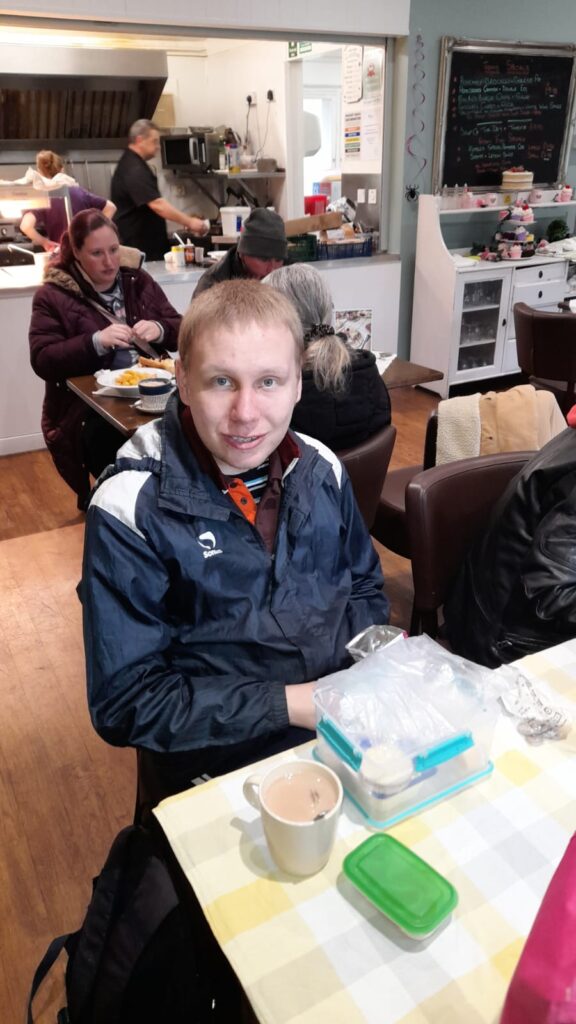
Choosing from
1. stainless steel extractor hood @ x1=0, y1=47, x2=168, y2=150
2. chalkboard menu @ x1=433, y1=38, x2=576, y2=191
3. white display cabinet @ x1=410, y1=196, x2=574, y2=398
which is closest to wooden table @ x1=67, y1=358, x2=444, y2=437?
white display cabinet @ x1=410, y1=196, x2=574, y2=398

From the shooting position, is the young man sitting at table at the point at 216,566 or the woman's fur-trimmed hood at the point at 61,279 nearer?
the young man sitting at table at the point at 216,566

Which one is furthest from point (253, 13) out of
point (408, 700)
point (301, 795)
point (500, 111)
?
point (301, 795)

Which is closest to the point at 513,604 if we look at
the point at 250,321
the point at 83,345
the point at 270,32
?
the point at 250,321

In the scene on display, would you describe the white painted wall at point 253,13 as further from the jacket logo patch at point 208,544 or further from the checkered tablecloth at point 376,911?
the checkered tablecloth at point 376,911

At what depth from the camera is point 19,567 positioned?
9.26 feet

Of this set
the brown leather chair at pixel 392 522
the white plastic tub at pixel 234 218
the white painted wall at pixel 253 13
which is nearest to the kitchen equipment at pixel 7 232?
the white plastic tub at pixel 234 218

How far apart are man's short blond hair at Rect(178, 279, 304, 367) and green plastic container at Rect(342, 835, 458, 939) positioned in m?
0.68

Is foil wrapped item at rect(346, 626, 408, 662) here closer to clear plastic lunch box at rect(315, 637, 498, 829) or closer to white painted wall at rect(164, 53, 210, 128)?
clear plastic lunch box at rect(315, 637, 498, 829)

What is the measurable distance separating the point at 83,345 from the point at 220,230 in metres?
3.11

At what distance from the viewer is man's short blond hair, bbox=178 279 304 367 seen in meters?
0.98

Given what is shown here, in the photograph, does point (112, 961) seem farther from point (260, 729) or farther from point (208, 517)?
point (208, 517)

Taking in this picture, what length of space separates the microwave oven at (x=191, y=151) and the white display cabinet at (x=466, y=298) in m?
2.46

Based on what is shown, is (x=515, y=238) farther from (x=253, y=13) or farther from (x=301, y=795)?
(x=301, y=795)

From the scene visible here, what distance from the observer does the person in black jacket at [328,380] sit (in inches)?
69.7
